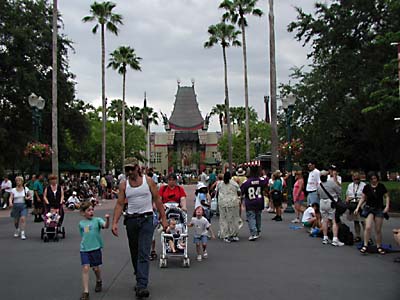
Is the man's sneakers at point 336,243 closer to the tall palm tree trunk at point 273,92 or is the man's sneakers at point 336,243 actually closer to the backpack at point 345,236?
the backpack at point 345,236

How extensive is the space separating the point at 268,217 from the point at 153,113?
3103 inches

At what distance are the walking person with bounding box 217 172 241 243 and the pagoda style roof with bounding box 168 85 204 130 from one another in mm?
106206

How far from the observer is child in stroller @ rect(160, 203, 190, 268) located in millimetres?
9409

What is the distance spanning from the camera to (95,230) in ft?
25.2

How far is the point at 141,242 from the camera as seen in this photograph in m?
6.99

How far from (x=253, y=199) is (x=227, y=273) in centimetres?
466

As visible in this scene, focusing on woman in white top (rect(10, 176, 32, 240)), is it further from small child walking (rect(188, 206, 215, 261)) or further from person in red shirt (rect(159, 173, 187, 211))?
small child walking (rect(188, 206, 215, 261))

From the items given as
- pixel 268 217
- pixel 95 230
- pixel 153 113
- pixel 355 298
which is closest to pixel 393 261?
pixel 355 298

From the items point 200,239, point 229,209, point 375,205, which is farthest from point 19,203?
point 375,205

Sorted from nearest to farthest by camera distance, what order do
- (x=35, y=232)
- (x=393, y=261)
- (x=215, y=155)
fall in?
1. (x=393, y=261)
2. (x=35, y=232)
3. (x=215, y=155)

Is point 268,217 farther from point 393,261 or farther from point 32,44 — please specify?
point 32,44

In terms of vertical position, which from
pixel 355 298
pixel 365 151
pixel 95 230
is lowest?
pixel 355 298

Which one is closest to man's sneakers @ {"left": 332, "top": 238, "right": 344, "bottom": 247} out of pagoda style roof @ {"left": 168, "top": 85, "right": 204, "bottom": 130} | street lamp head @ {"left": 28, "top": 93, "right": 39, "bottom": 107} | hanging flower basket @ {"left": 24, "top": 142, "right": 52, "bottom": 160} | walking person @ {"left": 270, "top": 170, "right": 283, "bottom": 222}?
walking person @ {"left": 270, "top": 170, "right": 283, "bottom": 222}

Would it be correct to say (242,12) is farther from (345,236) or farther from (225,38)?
(345,236)
